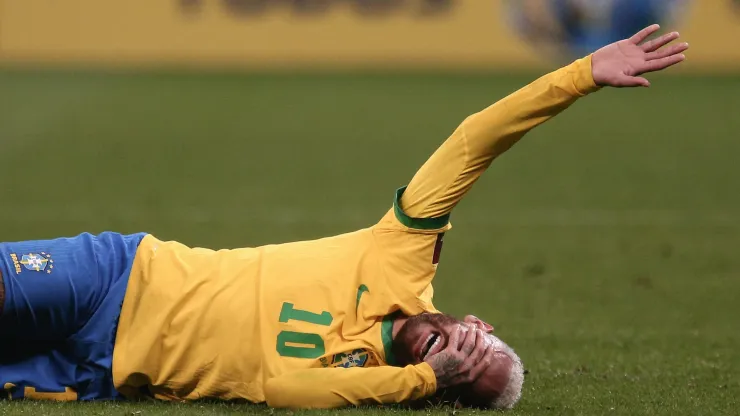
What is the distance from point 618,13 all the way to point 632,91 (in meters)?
1.76

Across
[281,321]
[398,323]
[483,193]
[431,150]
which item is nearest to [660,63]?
[398,323]

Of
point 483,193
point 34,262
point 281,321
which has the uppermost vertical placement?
point 34,262

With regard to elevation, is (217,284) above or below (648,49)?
below

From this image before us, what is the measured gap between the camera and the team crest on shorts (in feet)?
17.6

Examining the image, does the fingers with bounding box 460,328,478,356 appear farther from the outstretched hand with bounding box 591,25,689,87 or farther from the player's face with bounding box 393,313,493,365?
the outstretched hand with bounding box 591,25,689,87

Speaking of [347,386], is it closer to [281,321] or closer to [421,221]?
[281,321]

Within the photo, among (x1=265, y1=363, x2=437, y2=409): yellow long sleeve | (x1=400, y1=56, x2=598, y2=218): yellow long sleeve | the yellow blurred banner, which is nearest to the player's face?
(x1=265, y1=363, x2=437, y2=409): yellow long sleeve

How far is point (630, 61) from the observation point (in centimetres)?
507

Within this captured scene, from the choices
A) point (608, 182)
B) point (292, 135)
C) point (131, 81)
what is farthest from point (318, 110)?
point (608, 182)

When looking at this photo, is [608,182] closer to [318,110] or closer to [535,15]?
[318,110]

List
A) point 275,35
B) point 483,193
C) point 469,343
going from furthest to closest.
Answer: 1. point 275,35
2. point 483,193
3. point 469,343

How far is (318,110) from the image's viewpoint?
62.7ft

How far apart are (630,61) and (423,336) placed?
129 centimetres

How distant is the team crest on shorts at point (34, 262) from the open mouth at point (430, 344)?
1466 mm
